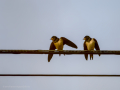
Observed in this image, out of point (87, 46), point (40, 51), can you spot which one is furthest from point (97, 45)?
point (40, 51)

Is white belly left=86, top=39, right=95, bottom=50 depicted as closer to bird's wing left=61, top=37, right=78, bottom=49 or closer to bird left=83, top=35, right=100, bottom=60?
bird left=83, top=35, right=100, bottom=60

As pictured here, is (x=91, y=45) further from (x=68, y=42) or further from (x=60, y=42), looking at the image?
(x=60, y=42)

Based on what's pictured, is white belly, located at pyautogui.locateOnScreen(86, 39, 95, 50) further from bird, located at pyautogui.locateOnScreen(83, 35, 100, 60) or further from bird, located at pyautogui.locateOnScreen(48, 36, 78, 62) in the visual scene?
bird, located at pyautogui.locateOnScreen(48, 36, 78, 62)

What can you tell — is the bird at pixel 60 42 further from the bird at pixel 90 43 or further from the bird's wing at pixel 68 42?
the bird at pixel 90 43

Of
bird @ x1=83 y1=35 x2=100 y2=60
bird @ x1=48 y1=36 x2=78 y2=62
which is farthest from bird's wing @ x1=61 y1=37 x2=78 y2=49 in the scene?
bird @ x1=83 y1=35 x2=100 y2=60

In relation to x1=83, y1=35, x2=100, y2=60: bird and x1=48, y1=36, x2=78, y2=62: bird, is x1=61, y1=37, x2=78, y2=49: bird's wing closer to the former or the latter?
x1=48, y1=36, x2=78, y2=62: bird

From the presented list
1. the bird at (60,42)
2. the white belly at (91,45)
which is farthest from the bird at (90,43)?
the bird at (60,42)

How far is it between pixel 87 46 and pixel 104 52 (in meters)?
2.09

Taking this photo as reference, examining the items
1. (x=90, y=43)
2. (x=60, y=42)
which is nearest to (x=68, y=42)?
(x=60, y=42)

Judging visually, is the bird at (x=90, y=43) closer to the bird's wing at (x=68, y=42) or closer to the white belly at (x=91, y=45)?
the white belly at (x=91, y=45)

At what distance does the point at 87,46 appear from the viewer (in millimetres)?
3479

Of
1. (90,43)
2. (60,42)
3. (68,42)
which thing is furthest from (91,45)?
(60,42)

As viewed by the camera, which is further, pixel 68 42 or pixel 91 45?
pixel 68 42

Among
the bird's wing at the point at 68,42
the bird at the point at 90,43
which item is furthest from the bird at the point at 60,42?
the bird at the point at 90,43
